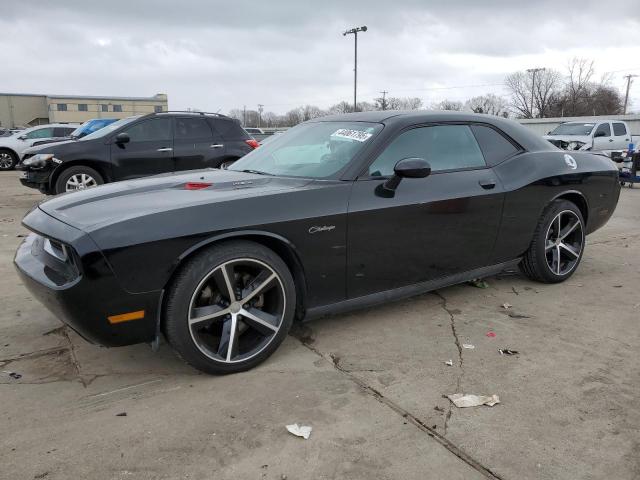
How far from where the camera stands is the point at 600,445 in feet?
7.58

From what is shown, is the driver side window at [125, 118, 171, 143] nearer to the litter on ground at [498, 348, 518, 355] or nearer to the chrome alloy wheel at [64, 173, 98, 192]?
the chrome alloy wheel at [64, 173, 98, 192]

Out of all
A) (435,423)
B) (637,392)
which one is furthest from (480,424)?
(637,392)

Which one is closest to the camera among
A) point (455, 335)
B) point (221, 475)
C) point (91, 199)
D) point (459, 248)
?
point (221, 475)

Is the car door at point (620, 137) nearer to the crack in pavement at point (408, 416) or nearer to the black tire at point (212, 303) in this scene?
the crack in pavement at point (408, 416)

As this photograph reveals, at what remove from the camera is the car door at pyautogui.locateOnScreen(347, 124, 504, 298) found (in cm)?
330

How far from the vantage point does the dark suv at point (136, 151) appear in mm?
8062

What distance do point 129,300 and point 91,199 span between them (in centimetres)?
85

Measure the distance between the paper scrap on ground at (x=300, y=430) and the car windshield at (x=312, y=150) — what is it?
1588mm

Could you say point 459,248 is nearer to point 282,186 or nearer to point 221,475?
point 282,186

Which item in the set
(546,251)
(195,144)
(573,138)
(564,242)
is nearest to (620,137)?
(573,138)

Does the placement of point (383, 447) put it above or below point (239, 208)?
below

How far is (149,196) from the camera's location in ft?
9.91

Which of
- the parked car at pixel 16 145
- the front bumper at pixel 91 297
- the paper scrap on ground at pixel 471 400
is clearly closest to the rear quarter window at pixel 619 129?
the paper scrap on ground at pixel 471 400

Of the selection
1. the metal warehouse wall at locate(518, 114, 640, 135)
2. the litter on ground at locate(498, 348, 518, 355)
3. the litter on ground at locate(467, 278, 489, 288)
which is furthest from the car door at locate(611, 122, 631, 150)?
the metal warehouse wall at locate(518, 114, 640, 135)
